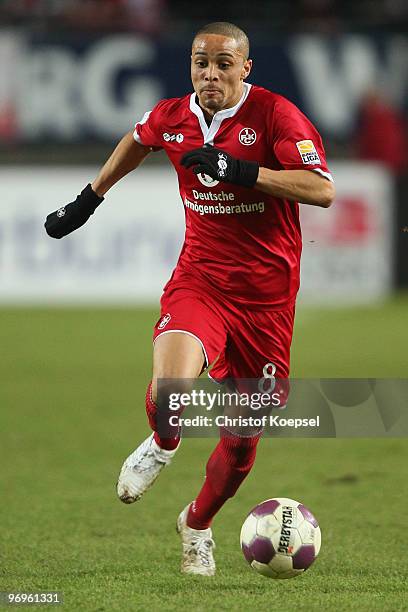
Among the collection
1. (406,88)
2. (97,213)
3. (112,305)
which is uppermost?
(406,88)

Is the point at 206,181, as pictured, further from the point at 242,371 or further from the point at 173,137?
the point at 242,371

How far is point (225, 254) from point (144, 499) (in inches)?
77.9

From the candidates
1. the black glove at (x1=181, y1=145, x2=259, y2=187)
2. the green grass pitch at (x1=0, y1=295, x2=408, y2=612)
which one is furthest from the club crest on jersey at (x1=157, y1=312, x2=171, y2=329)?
the green grass pitch at (x1=0, y1=295, x2=408, y2=612)

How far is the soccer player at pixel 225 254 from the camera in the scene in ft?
16.6

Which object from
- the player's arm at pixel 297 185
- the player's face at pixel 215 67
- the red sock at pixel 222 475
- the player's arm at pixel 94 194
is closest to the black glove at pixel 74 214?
the player's arm at pixel 94 194

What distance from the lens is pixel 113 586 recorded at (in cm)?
483

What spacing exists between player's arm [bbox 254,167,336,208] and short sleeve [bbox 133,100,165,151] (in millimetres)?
776

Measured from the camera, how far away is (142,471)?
5.06 m

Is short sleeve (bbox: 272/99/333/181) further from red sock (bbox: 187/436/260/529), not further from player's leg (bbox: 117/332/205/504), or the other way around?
red sock (bbox: 187/436/260/529)

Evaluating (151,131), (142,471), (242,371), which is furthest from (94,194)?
(142,471)

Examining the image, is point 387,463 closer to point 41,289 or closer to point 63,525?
point 63,525

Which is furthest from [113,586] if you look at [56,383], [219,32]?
[56,383]

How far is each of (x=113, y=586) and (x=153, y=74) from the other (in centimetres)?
1287

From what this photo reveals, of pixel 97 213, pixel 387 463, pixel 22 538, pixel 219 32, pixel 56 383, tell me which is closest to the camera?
pixel 219 32
